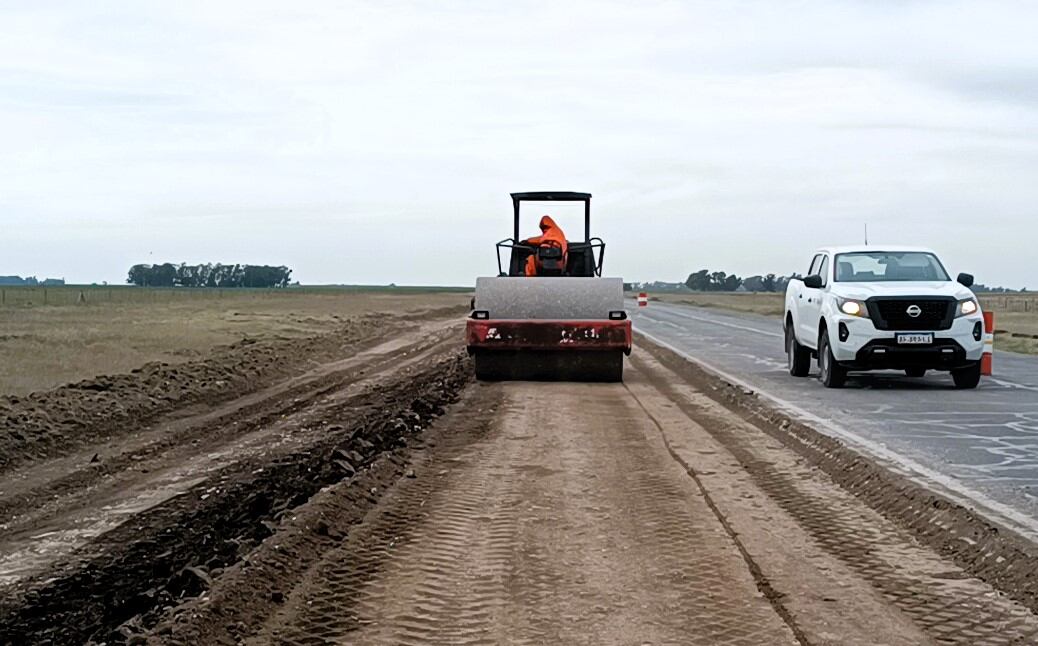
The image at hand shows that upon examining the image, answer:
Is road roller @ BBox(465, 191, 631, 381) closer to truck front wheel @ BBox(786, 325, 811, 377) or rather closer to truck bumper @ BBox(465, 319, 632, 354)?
truck bumper @ BBox(465, 319, 632, 354)

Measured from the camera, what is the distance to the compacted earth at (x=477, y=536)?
567cm

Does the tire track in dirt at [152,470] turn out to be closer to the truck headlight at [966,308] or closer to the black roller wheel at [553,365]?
the black roller wheel at [553,365]

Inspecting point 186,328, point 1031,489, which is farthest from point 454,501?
point 186,328

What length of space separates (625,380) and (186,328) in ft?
56.4

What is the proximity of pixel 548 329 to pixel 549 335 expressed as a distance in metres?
0.09

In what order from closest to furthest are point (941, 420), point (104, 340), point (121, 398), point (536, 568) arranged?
point (536, 568) → point (941, 420) → point (121, 398) → point (104, 340)

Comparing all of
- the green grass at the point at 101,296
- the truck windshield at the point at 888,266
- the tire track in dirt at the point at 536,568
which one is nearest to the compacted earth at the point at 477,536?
the tire track in dirt at the point at 536,568

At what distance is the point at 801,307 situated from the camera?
20438mm

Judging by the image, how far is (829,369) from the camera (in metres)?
18.5

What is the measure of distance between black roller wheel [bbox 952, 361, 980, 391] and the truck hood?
111 centimetres

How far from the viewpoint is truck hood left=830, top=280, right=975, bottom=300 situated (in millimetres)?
17953

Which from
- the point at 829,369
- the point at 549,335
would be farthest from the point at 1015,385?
the point at 549,335

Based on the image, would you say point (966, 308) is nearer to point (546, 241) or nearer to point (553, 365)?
point (553, 365)

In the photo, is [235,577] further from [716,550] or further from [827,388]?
[827,388]
